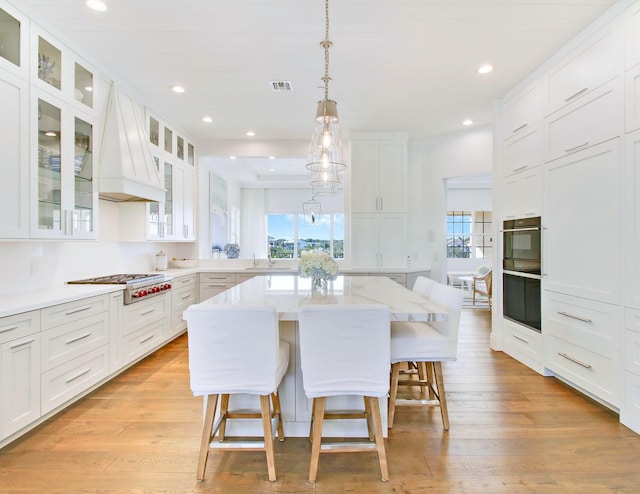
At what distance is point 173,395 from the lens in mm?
2750

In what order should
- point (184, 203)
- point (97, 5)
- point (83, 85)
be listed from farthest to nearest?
point (184, 203) → point (83, 85) → point (97, 5)

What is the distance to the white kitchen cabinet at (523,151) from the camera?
123 inches

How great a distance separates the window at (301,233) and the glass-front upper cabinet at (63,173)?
6195 millimetres

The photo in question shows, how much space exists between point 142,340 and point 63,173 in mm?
1704

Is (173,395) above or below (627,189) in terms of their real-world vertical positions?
below

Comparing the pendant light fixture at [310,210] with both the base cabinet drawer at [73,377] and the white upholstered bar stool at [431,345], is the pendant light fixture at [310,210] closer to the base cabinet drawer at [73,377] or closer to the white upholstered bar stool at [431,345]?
the base cabinet drawer at [73,377]

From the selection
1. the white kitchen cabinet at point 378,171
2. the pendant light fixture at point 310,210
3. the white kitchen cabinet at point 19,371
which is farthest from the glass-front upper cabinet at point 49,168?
the pendant light fixture at point 310,210

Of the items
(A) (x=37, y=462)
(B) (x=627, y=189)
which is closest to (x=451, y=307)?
(B) (x=627, y=189)

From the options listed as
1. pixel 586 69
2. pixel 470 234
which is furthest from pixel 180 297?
pixel 470 234

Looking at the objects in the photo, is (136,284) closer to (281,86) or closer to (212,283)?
(212,283)

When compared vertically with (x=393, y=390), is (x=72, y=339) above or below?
above

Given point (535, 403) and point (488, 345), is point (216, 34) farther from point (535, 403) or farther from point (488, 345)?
point (488, 345)

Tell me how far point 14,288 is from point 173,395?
144 centimetres

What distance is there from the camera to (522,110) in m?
3.38
